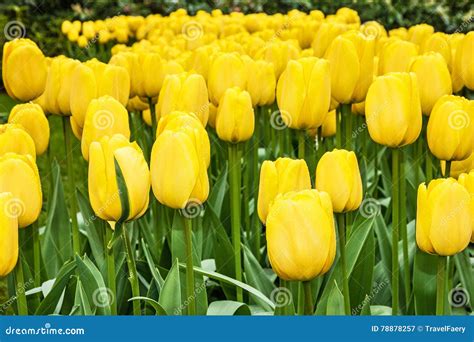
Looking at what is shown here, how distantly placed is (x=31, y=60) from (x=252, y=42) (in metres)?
1.39

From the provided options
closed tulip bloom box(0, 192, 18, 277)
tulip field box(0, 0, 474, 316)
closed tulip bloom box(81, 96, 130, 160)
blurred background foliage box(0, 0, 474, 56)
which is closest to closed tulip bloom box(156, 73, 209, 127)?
tulip field box(0, 0, 474, 316)

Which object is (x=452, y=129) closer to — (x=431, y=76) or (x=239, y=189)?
(x=431, y=76)

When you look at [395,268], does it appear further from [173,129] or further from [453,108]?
[173,129]

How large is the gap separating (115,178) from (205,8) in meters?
8.21

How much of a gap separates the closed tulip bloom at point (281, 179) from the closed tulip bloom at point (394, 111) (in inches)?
16.2

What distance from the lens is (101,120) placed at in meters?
2.32

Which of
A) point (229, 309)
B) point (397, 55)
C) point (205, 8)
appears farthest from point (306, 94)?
point (205, 8)

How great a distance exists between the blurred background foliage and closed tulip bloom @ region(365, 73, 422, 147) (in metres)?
5.72

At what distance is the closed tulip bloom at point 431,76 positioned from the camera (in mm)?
2709

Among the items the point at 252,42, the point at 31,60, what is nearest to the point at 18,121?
the point at 31,60

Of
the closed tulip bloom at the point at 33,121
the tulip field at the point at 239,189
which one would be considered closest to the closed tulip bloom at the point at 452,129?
the tulip field at the point at 239,189

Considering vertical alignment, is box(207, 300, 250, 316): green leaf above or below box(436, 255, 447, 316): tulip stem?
below

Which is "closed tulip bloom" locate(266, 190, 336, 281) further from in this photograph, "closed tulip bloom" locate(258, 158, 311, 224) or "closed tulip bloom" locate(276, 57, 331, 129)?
"closed tulip bloom" locate(276, 57, 331, 129)

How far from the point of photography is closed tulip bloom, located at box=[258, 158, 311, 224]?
1.99 m
